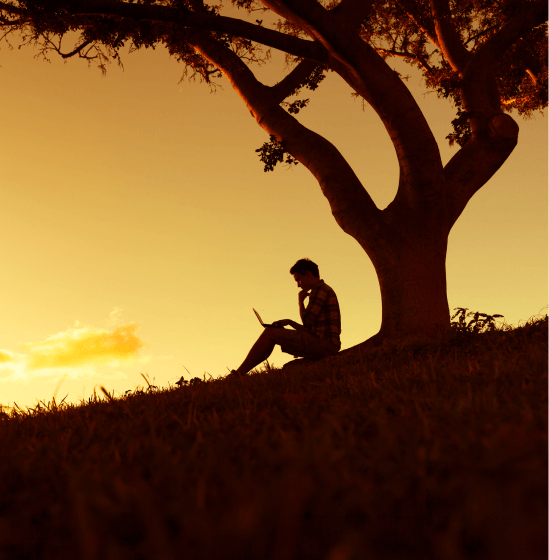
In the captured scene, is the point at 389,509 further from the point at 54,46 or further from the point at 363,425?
the point at 54,46

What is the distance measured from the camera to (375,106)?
317 inches

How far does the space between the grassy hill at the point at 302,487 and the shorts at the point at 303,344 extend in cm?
441

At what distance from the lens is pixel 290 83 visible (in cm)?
960

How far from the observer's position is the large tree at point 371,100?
301 inches

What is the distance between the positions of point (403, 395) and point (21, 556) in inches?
72.0

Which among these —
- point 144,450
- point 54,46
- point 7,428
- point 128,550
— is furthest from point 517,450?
point 54,46

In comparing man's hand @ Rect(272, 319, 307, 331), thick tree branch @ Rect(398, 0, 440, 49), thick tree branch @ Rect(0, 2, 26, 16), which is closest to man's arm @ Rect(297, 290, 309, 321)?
man's hand @ Rect(272, 319, 307, 331)

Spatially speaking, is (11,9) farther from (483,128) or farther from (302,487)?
(302,487)

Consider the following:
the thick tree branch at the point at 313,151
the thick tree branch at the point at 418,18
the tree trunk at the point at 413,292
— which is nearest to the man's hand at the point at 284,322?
the tree trunk at the point at 413,292

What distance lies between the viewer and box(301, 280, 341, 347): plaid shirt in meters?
7.28

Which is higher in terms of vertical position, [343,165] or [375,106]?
[375,106]

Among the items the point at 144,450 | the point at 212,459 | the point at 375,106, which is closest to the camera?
the point at 212,459

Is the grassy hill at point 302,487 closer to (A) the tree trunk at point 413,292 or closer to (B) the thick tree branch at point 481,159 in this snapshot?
(A) the tree trunk at point 413,292

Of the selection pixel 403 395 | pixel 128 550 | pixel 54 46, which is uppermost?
pixel 54 46
